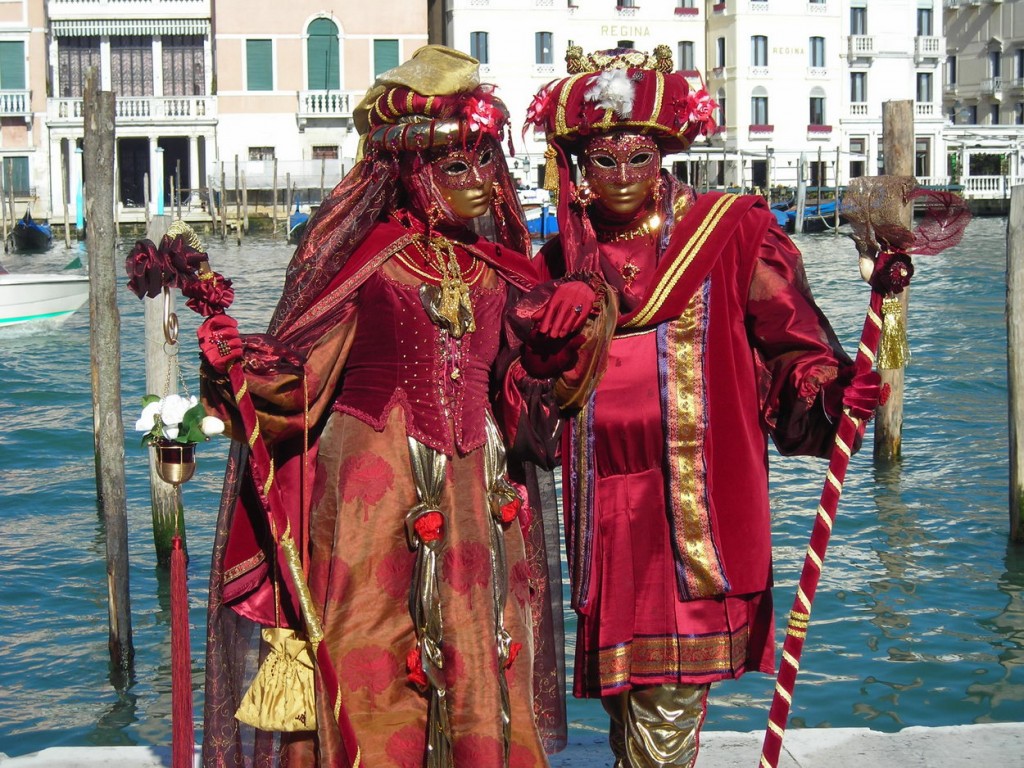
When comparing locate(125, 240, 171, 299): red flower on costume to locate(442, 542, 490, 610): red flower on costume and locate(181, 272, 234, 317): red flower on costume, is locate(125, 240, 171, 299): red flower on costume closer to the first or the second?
locate(181, 272, 234, 317): red flower on costume

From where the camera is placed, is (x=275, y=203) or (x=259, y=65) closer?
(x=275, y=203)

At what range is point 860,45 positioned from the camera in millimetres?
41250

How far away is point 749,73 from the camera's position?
39.7 meters

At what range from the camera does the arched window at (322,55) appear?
121ft

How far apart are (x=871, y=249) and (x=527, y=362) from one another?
2.42 ft

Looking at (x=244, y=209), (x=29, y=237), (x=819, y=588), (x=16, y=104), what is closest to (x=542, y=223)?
(x=244, y=209)

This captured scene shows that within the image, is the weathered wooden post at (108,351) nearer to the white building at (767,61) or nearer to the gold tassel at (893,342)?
the gold tassel at (893,342)

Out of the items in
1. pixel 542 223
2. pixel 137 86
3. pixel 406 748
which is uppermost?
pixel 137 86

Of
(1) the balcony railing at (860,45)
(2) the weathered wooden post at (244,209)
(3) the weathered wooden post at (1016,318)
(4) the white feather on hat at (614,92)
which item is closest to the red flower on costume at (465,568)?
(4) the white feather on hat at (614,92)

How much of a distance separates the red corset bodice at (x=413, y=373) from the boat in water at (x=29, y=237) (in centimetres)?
2776

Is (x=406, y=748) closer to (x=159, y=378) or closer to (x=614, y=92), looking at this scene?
(x=614, y=92)

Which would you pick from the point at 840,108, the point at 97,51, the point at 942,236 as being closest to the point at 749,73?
the point at 840,108

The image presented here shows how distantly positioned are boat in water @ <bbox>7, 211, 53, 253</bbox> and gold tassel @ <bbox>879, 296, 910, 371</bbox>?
28204mm

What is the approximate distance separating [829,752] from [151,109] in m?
34.5
